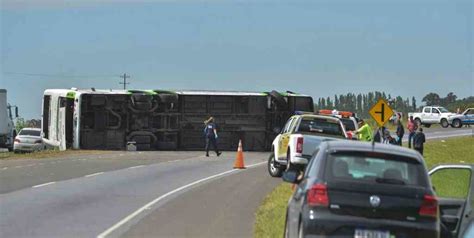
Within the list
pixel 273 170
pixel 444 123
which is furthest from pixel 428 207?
pixel 444 123

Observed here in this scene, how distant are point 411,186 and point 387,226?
0.61 meters

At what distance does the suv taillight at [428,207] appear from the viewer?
27.2 ft

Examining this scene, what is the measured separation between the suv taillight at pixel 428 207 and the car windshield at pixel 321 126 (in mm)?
13664

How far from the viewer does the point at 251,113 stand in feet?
123

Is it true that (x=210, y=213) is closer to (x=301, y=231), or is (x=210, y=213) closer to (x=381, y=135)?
(x=301, y=231)

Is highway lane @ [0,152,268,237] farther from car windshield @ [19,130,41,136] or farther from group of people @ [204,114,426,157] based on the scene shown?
car windshield @ [19,130,41,136]

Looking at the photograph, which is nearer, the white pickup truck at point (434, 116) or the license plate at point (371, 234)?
the license plate at point (371, 234)

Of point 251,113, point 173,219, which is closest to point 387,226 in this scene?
point 173,219

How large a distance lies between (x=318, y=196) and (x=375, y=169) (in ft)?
2.61

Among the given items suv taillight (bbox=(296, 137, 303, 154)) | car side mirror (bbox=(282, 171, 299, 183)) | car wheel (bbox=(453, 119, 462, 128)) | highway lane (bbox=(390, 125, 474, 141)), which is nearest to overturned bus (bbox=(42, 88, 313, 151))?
suv taillight (bbox=(296, 137, 303, 154))

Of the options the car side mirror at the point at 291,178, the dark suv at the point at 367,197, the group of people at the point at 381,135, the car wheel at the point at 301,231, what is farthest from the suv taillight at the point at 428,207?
the group of people at the point at 381,135

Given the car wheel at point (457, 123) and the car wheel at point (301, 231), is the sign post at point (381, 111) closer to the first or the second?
the car wheel at point (301, 231)

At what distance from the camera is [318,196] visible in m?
8.39

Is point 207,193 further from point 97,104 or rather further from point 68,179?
point 97,104
